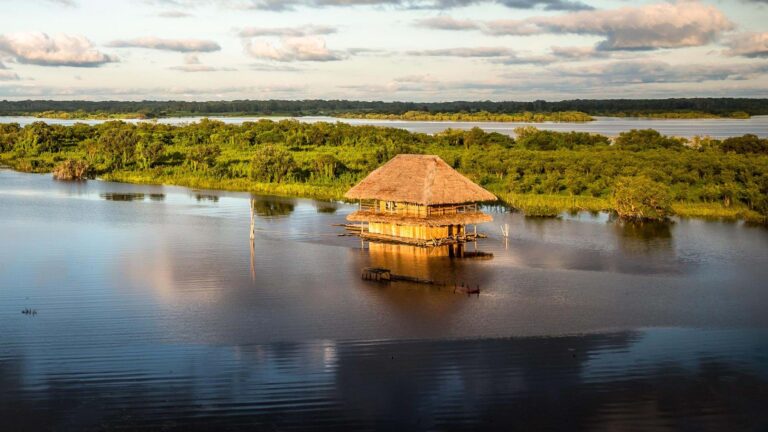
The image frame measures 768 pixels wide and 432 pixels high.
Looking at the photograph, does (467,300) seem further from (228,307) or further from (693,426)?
(693,426)

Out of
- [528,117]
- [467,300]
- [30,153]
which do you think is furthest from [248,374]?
[528,117]

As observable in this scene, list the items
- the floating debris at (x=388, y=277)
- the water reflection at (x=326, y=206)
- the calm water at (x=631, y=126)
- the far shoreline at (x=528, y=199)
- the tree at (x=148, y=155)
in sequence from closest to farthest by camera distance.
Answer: the floating debris at (x=388, y=277) < the far shoreline at (x=528, y=199) < the water reflection at (x=326, y=206) < the tree at (x=148, y=155) < the calm water at (x=631, y=126)

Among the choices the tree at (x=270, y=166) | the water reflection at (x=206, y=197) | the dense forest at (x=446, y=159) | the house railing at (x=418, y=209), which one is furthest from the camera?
the tree at (x=270, y=166)

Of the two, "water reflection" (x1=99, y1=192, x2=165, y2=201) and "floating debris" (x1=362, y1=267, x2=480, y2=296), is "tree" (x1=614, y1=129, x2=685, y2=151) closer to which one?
"water reflection" (x1=99, y1=192, x2=165, y2=201)

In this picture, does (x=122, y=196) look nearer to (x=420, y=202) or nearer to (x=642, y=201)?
(x=420, y=202)

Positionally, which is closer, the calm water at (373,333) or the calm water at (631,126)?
the calm water at (373,333)

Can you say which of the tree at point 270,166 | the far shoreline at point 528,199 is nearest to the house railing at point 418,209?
the far shoreline at point 528,199

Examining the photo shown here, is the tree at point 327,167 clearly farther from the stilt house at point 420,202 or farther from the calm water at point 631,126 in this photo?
the calm water at point 631,126
